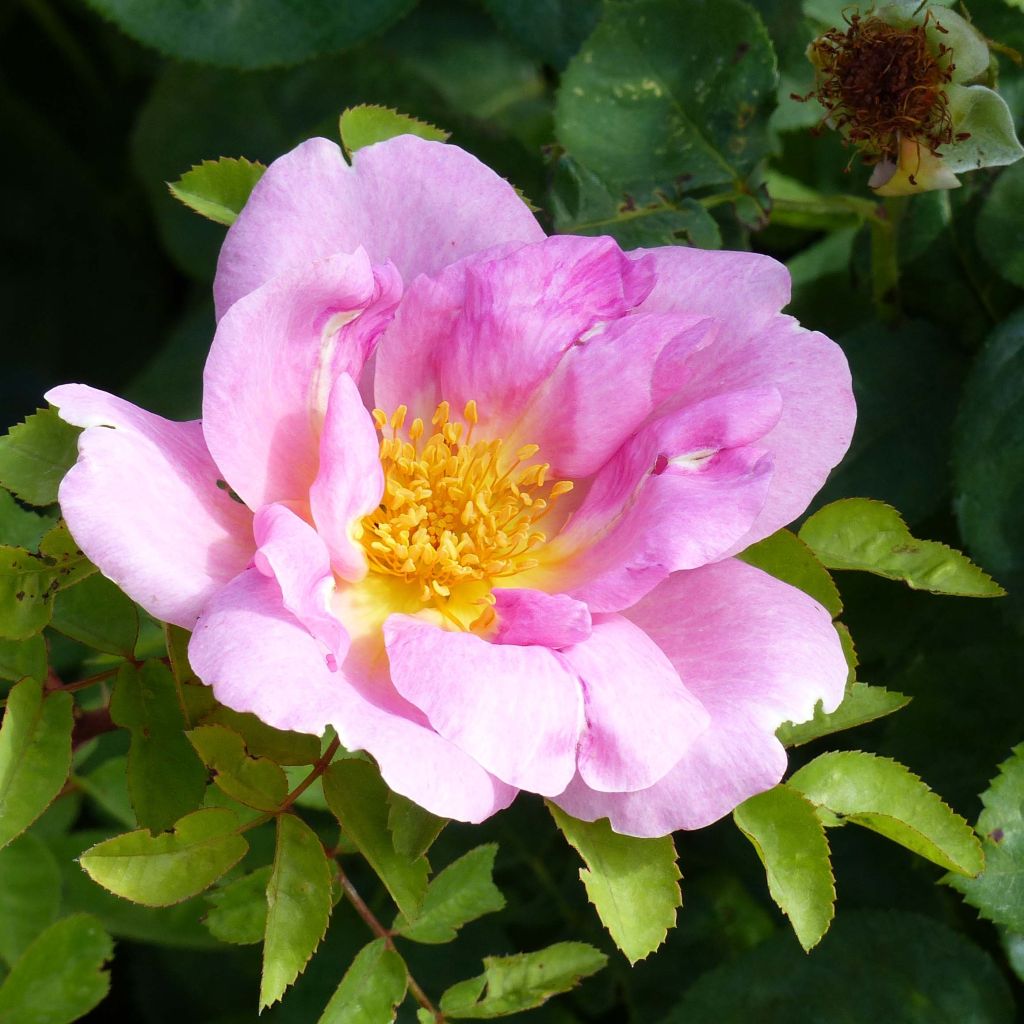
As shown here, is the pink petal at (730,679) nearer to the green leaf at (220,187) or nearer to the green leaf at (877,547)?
the green leaf at (877,547)

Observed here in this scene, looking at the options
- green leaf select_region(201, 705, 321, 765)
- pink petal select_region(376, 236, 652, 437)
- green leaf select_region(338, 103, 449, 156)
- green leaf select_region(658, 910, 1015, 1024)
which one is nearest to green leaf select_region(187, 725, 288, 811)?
green leaf select_region(201, 705, 321, 765)

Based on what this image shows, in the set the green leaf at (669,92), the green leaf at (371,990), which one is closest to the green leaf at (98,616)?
the green leaf at (371,990)

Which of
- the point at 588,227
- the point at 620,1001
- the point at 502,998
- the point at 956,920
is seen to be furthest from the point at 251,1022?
the point at 588,227

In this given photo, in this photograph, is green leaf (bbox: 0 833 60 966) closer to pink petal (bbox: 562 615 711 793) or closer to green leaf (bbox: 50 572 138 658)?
green leaf (bbox: 50 572 138 658)

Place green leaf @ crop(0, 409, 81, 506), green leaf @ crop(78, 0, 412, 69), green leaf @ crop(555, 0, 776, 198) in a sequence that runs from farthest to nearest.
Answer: green leaf @ crop(78, 0, 412, 69) → green leaf @ crop(555, 0, 776, 198) → green leaf @ crop(0, 409, 81, 506)

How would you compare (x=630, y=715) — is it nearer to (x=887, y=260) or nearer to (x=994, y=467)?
(x=994, y=467)

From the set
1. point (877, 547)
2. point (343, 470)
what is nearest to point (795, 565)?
point (877, 547)

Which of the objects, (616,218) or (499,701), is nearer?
(499,701)

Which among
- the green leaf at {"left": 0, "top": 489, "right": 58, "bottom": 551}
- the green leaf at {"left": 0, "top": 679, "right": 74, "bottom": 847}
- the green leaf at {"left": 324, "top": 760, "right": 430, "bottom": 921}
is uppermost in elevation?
the green leaf at {"left": 324, "top": 760, "right": 430, "bottom": 921}
